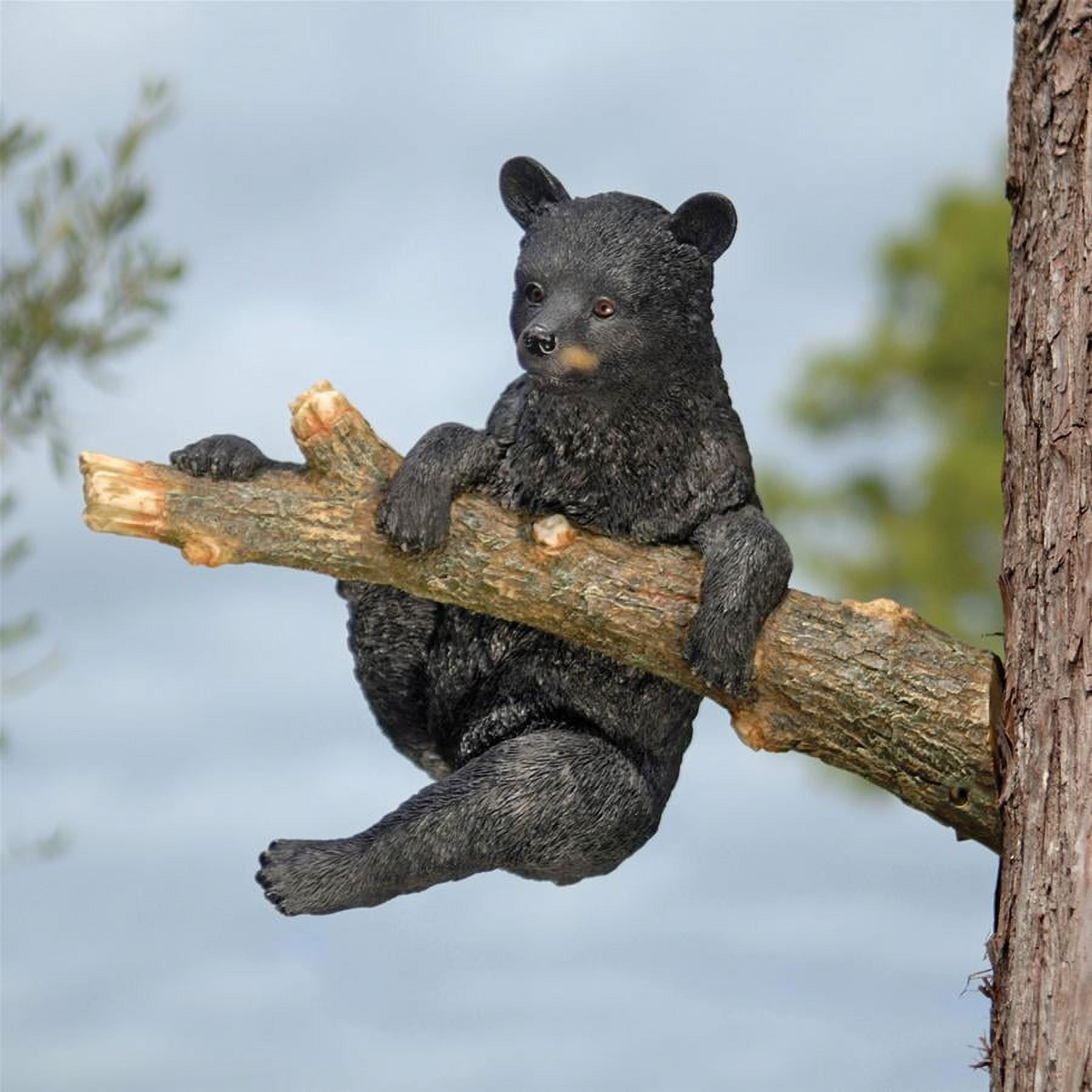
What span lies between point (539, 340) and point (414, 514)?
49cm

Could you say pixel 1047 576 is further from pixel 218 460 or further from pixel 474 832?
pixel 218 460

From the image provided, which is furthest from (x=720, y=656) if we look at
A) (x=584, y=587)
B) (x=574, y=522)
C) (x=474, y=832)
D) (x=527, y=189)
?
(x=527, y=189)

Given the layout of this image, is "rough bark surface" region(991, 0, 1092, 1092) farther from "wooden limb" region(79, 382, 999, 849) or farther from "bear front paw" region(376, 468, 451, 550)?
"bear front paw" region(376, 468, 451, 550)

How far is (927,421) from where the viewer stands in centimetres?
936

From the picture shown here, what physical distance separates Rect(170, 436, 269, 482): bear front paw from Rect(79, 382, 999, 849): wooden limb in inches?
1.1

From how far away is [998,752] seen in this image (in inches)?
136

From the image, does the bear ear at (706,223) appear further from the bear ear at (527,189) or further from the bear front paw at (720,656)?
the bear front paw at (720,656)

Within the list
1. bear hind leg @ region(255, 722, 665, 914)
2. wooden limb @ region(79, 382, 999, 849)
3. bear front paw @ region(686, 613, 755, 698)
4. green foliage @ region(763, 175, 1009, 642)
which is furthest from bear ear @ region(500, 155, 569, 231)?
green foliage @ region(763, 175, 1009, 642)

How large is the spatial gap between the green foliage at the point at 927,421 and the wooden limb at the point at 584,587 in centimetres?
528

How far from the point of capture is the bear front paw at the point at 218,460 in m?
3.48

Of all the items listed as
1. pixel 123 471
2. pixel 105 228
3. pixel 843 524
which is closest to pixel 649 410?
pixel 123 471

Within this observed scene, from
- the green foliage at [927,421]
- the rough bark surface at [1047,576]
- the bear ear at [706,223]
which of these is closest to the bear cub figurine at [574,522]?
the bear ear at [706,223]

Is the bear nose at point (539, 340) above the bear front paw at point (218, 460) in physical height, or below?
above

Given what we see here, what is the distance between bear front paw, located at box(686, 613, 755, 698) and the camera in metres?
3.34
